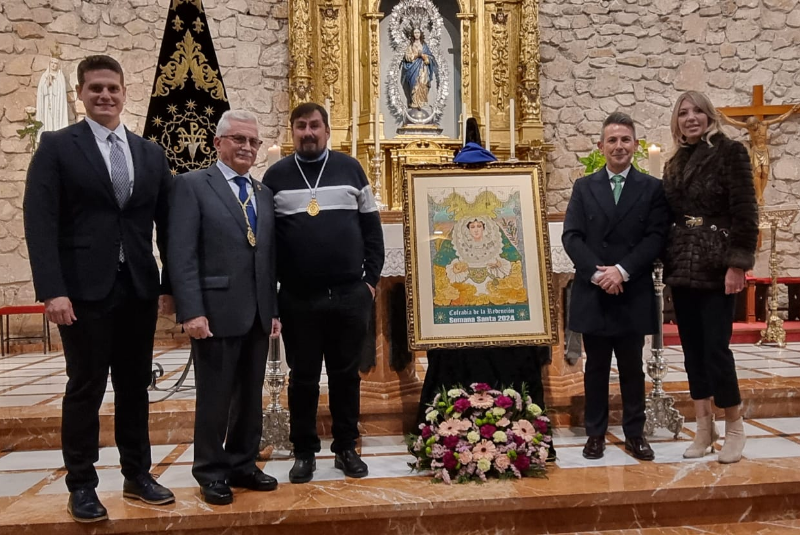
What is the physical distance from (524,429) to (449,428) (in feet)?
1.02

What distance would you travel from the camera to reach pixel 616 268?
289 centimetres

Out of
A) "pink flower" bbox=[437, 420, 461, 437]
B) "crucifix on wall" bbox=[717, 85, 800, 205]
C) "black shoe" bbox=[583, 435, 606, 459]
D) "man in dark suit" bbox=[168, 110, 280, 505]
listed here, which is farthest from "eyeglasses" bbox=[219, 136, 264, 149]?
"crucifix on wall" bbox=[717, 85, 800, 205]

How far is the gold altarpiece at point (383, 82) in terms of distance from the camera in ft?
21.6

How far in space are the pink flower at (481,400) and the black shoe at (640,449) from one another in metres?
0.71

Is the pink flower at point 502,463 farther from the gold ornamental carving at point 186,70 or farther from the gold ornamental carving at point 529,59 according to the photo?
the gold ornamental carving at point 529,59

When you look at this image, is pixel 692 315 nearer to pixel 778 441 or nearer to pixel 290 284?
pixel 778 441

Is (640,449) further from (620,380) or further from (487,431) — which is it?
(487,431)

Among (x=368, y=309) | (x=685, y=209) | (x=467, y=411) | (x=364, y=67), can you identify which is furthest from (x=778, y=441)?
(x=364, y=67)

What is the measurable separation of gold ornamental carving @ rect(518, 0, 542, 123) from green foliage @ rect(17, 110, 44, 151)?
461 centimetres

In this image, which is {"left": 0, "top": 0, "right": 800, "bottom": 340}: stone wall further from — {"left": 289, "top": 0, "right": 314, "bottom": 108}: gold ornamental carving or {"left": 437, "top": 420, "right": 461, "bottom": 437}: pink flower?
{"left": 437, "top": 420, "right": 461, "bottom": 437}: pink flower

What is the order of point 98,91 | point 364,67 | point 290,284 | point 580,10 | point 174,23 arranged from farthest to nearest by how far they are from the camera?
point 580,10 → point 364,67 → point 174,23 → point 290,284 → point 98,91

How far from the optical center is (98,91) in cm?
232

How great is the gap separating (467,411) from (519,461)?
0.98ft

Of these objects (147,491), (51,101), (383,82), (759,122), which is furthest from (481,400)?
(759,122)
